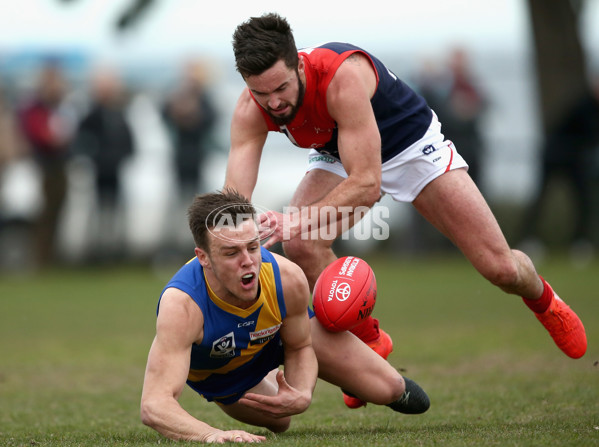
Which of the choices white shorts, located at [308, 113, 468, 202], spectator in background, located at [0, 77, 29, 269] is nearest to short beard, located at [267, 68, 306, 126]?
white shorts, located at [308, 113, 468, 202]

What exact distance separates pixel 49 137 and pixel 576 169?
8.41m

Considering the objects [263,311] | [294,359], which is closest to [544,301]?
[294,359]

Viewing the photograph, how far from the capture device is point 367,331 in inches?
255

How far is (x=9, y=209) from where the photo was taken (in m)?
15.8

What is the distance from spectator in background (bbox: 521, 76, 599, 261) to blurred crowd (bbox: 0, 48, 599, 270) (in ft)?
0.05

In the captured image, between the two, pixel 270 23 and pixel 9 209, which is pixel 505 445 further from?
pixel 9 209

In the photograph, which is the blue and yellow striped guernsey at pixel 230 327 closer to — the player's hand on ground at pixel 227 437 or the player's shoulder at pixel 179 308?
the player's shoulder at pixel 179 308

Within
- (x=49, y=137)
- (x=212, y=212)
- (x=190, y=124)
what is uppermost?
(x=212, y=212)

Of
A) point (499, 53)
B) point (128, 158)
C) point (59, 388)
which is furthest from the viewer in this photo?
point (499, 53)

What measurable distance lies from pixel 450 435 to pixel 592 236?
1254cm

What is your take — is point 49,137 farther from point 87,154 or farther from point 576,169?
point 576,169

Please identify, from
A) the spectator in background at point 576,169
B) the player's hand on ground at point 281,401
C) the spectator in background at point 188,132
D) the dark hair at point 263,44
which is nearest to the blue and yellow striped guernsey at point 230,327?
the player's hand on ground at point 281,401

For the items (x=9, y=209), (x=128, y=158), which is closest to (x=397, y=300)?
(x=128, y=158)

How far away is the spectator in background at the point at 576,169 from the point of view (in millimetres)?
16391
